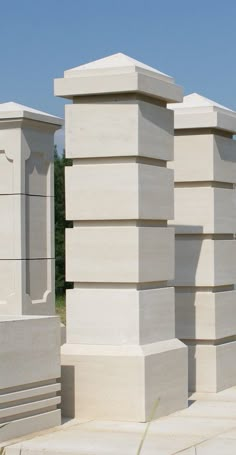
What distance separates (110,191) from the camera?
8000 mm

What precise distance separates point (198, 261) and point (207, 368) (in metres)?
1.04

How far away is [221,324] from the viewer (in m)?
9.77

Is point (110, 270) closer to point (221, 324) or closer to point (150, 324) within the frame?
point (150, 324)

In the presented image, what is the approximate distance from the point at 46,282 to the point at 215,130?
2.23m

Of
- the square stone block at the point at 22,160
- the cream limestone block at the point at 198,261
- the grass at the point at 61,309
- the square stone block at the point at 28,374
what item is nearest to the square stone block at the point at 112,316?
the square stone block at the point at 28,374

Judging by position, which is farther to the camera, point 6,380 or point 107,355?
point 107,355

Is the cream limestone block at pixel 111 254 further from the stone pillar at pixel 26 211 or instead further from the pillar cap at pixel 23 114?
the pillar cap at pixel 23 114

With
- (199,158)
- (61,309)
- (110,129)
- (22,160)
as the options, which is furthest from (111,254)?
(61,309)

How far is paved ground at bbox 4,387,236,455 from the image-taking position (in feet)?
21.2

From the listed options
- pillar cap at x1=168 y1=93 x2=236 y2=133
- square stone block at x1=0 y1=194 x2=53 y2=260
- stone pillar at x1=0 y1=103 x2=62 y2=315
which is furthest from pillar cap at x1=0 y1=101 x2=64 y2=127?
pillar cap at x1=168 y1=93 x2=236 y2=133

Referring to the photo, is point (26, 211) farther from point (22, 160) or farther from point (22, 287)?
point (22, 287)

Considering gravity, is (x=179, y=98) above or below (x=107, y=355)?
above

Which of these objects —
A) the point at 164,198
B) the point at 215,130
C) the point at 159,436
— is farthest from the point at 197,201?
the point at 159,436

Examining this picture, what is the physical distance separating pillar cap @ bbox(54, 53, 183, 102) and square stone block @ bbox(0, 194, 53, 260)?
1.69 m
